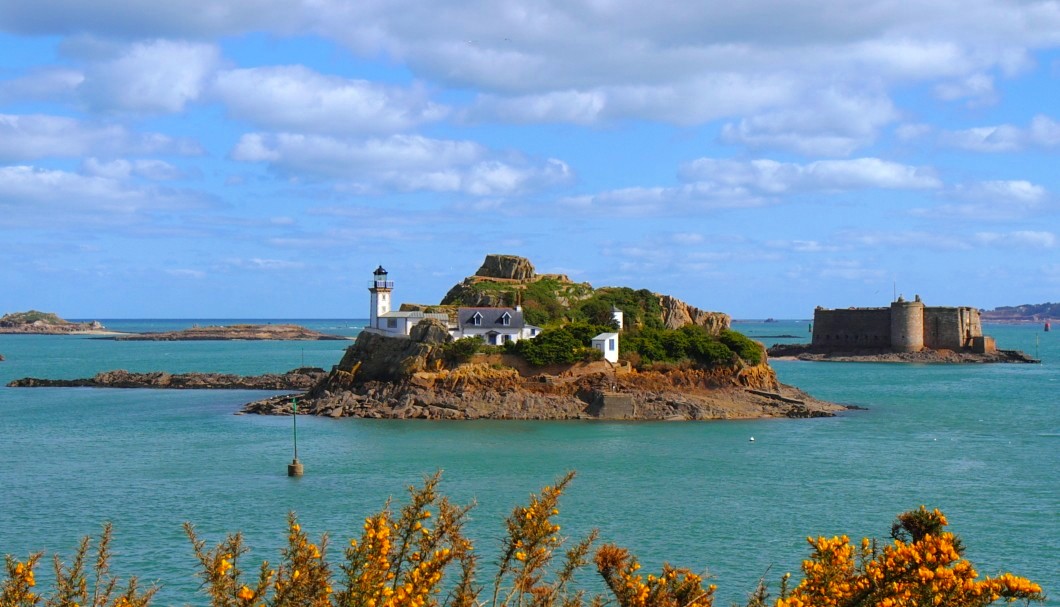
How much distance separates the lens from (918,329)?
114812mm

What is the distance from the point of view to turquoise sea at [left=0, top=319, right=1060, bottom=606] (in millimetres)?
27156

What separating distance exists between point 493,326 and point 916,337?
66.6 metres

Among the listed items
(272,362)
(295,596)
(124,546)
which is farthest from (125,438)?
(272,362)

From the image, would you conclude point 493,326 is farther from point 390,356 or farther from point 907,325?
point 907,325

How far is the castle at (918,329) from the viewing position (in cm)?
11438

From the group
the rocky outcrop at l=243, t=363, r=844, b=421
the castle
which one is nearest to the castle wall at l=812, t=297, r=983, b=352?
the castle

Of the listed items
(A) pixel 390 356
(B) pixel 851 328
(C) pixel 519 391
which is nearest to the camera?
(C) pixel 519 391

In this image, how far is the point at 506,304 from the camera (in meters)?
70.7

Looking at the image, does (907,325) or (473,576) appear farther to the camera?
(907,325)

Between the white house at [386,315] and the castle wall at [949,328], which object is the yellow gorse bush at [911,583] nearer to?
the white house at [386,315]

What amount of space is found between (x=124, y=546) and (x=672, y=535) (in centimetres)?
1336

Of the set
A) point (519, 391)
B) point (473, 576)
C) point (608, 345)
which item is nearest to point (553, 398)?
point (519, 391)

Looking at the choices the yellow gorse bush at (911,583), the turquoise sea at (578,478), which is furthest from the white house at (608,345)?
the yellow gorse bush at (911,583)

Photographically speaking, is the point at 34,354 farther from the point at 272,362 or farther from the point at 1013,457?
the point at 1013,457
